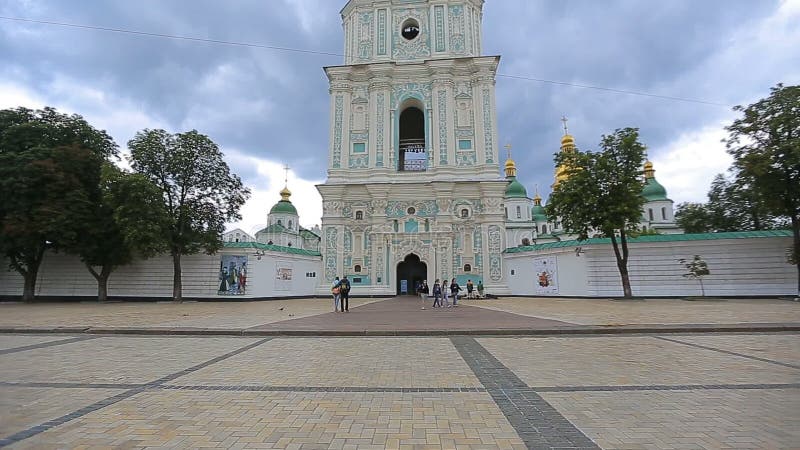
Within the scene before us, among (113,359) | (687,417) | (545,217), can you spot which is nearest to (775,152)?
(687,417)

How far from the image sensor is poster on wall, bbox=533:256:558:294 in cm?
2788

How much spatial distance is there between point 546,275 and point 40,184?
113ft

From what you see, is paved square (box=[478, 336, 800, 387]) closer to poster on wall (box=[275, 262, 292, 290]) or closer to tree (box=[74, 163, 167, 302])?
tree (box=[74, 163, 167, 302])

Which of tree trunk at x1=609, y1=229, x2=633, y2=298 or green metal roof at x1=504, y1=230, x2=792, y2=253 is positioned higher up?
green metal roof at x1=504, y1=230, x2=792, y2=253

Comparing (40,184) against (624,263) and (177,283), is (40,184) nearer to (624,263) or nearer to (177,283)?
(177,283)

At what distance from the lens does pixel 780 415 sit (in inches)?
157

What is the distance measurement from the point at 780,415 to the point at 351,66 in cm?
3660

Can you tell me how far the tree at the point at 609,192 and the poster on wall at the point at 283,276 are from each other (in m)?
20.6

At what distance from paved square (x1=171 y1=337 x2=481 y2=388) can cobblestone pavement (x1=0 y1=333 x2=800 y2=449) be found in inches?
1.6

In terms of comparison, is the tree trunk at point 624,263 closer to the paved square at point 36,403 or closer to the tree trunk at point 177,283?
the paved square at point 36,403

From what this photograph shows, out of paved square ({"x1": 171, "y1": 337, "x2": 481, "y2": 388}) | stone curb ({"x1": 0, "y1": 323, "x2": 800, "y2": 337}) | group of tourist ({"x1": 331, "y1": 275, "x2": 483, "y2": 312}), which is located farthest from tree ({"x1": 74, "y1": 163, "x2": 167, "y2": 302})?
paved square ({"x1": 171, "y1": 337, "x2": 481, "y2": 388})

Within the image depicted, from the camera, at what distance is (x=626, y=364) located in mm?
6500

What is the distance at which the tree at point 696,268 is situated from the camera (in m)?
22.9

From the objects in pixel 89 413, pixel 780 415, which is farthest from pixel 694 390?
pixel 89 413
